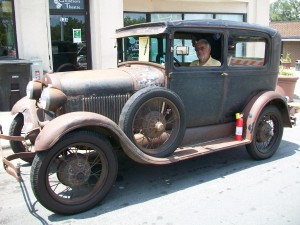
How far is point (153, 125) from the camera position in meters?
4.03

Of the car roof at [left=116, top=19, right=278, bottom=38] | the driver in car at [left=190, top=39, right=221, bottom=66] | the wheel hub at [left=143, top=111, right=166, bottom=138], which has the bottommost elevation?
the wheel hub at [left=143, top=111, right=166, bottom=138]

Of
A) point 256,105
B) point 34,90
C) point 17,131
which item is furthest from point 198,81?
point 17,131

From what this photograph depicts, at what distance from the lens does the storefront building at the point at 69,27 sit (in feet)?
27.7

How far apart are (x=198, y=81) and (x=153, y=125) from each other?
0.87 m

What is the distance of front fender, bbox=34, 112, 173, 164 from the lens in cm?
319

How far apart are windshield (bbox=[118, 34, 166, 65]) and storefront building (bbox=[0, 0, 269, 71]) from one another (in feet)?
11.6

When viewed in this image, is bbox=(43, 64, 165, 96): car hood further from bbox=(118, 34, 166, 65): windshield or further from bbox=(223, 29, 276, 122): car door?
bbox=(223, 29, 276, 122): car door

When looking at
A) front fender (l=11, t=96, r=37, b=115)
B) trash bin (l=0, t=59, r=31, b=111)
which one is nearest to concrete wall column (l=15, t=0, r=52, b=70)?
trash bin (l=0, t=59, r=31, b=111)

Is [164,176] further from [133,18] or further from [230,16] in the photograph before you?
[230,16]

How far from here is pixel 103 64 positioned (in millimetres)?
9352

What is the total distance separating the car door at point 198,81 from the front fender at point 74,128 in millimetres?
997

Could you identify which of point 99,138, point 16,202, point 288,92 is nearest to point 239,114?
point 99,138

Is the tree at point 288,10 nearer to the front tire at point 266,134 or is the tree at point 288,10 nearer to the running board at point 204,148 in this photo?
the front tire at point 266,134

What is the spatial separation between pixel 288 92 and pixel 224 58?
5562mm
